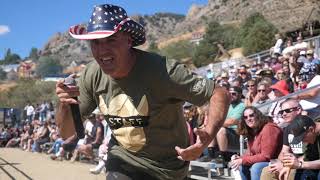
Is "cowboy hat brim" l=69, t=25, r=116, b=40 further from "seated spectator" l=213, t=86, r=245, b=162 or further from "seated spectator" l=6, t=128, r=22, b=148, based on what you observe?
"seated spectator" l=6, t=128, r=22, b=148

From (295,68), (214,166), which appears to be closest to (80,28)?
(214,166)

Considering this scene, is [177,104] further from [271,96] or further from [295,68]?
[295,68]

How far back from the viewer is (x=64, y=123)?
3430mm

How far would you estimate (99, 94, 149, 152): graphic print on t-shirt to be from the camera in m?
3.27

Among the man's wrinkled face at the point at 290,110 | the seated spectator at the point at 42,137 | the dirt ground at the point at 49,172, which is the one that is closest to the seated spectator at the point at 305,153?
the man's wrinkled face at the point at 290,110

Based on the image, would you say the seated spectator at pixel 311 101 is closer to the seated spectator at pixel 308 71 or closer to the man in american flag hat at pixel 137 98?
the seated spectator at pixel 308 71

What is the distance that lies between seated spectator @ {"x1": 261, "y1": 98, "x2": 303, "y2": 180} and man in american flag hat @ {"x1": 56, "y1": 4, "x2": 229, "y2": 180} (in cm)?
208

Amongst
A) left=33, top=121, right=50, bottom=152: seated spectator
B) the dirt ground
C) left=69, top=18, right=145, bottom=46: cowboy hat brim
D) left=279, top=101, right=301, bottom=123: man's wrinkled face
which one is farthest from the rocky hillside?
left=33, top=121, right=50, bottom=152: seated spectator

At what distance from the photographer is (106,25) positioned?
3139 mm

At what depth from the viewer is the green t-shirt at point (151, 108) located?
3209mm

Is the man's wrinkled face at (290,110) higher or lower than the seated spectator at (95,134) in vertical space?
higher

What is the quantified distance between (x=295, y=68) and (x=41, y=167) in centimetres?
756

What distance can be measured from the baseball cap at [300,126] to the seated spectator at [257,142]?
0.92 m

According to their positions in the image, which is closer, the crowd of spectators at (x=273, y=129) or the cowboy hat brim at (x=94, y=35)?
the cowboy hat brim at (x=94, y=35)
